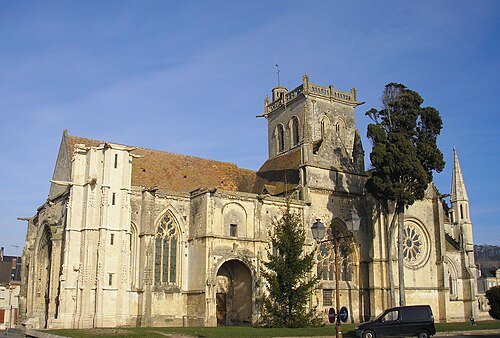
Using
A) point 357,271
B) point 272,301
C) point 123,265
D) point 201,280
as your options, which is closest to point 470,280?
point 357,271

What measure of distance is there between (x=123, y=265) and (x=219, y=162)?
44.1 feet

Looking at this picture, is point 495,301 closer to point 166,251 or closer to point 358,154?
point 358,154

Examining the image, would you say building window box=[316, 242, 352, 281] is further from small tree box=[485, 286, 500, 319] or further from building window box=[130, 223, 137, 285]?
small tree box=[485, 286, 500, 319]

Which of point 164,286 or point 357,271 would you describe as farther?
point 357,271

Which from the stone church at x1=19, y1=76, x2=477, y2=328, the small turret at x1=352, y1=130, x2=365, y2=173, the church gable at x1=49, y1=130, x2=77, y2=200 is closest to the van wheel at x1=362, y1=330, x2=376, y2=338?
the stone church at x1=19, y1=76, x2=477, y2=328

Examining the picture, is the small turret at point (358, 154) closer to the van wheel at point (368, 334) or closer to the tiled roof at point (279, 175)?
the tiled roof at point (279, 175)

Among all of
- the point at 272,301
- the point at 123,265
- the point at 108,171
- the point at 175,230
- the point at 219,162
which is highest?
the point at 219,162

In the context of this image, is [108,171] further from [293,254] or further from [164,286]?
[293,254]

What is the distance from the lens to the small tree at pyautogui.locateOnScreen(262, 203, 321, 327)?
93.6 feet

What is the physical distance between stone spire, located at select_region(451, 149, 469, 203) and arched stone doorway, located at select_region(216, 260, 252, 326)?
33451mm

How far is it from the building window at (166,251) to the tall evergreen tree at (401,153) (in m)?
12.9

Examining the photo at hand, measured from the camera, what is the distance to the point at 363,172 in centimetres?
3941

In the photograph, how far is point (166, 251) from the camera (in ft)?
106

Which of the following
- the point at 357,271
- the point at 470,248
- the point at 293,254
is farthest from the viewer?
the point at 470,248
